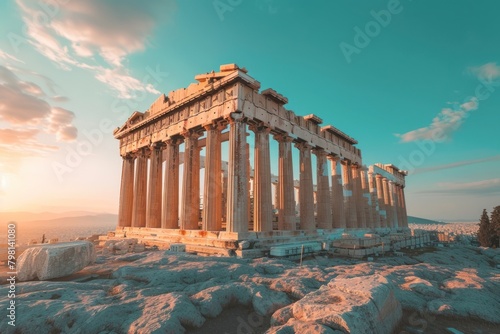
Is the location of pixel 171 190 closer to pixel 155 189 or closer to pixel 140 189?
pixel 155 189

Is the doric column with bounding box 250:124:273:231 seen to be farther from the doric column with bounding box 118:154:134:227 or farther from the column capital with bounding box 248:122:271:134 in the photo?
the doric column with bounding box 118:154:134:227

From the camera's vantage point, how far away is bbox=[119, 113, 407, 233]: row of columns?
51.1 feet

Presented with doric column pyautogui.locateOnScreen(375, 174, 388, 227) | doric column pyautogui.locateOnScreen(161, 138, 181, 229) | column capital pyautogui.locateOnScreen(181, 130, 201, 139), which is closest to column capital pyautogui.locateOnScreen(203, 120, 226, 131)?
column capital pyautogui.locateOnScreen(181, 130, 201, 139)

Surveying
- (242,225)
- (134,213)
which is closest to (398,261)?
(242,225)

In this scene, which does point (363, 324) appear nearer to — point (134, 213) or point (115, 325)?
point (115, 325)

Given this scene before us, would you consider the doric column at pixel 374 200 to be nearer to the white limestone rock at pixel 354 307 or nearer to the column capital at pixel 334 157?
the column capital at pixel 334 157

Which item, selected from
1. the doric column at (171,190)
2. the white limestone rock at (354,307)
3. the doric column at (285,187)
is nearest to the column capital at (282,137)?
the doric column at (285,187)

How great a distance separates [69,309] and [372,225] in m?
29.9

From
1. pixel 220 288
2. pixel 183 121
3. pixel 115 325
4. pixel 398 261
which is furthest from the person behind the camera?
pixel 183 121

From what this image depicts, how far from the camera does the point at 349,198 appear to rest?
26562 millimetres

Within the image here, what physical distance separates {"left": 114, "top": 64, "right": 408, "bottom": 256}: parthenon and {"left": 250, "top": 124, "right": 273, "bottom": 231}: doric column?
0.06 metres

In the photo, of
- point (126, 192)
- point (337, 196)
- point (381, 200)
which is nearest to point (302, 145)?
point (337, 196)

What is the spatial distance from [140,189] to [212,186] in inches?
443

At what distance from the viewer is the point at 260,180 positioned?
1666 centimetres
